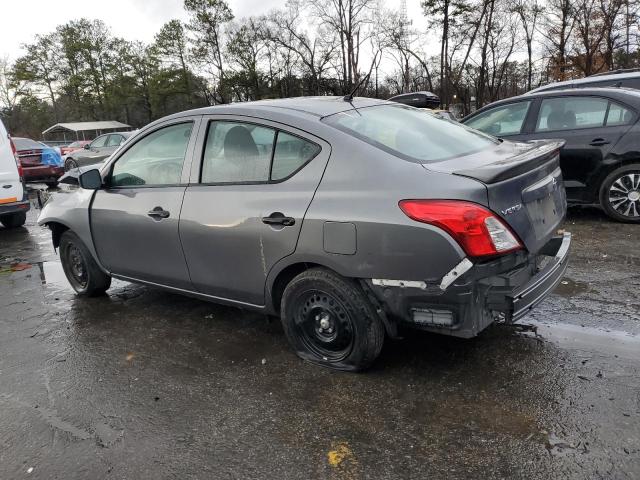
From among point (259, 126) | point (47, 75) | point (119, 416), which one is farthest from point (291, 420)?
point (47, 75)

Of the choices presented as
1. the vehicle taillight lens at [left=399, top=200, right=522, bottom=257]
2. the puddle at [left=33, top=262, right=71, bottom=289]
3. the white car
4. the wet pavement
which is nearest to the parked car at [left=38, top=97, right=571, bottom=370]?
the vehicle taillight lens at [left=399, top=200, right=522, bottom=257]

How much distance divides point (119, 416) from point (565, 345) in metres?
2.71

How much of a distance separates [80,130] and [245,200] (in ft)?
175

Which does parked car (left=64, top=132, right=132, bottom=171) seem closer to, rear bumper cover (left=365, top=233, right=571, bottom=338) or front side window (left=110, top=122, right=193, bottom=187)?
front side window (left=110, top=122, right=193, bottom=187)

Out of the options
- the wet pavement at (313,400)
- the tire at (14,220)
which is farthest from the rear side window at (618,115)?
the tire at (14,220)

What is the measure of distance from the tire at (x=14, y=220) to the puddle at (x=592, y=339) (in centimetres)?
848

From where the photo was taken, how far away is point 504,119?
6.61 metres

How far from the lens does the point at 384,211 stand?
256cm

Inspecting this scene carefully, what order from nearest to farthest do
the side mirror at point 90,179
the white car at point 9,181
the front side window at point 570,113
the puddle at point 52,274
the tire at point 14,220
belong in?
1. the side mirror at point 90,179
2. the puddle at point 52,274
3. the front side window at point 570,113
4. the white car at point 9,181
5. the tire at point 14,220

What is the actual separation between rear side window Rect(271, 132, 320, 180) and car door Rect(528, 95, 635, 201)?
13.9 ft

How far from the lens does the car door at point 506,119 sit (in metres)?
6.40

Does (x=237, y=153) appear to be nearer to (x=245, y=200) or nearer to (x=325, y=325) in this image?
(x=245, y=200)

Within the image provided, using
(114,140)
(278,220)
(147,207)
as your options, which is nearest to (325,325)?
(278,220)

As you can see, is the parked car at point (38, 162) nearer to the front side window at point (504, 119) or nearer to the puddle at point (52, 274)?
the puddle at point (52, 274)
